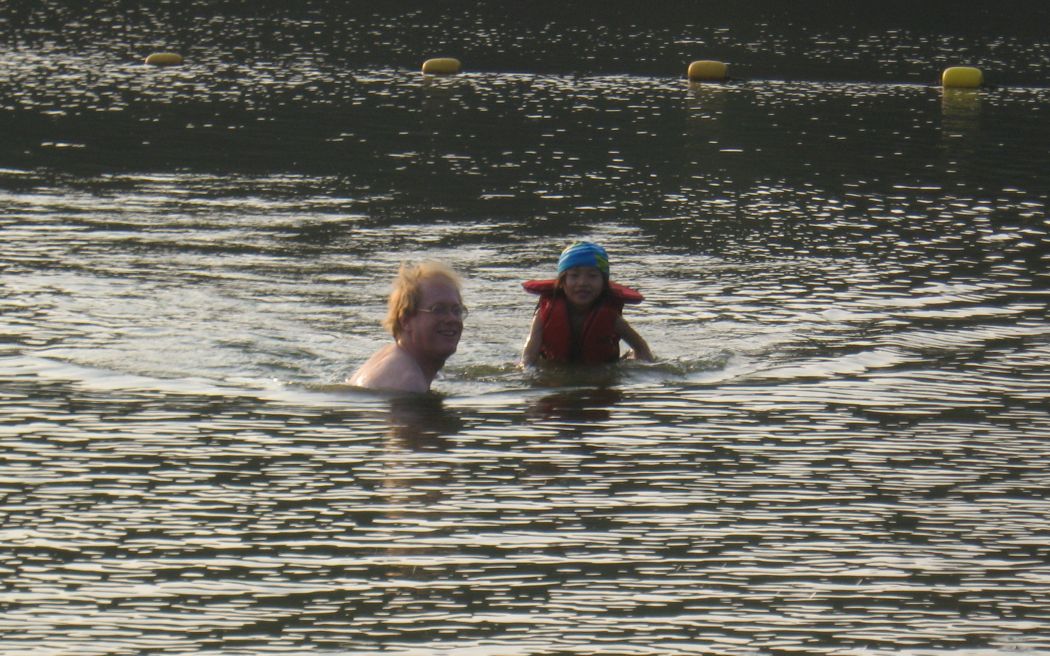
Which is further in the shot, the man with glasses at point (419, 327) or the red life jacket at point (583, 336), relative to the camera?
the red life jacket at point (583, 336)

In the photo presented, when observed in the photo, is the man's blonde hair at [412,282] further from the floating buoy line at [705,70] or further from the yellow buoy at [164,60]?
the yellow buoy at [164,60]

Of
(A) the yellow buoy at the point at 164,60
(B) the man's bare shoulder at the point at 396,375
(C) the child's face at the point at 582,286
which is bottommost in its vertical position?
(B) the man's bare shoulder at the point at 396,375

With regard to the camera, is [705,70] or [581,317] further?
[705,70]

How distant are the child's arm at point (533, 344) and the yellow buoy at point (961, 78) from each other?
60.7 feet

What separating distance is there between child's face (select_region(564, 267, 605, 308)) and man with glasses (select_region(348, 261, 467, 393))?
5.21ft

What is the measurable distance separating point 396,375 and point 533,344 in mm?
1440

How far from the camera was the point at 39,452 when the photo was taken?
9.37 metres

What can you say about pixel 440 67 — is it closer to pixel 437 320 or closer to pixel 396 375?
pixel 396 375

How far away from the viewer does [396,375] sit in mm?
10945

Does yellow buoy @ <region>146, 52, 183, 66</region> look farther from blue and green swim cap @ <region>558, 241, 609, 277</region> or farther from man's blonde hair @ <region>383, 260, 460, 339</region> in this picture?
man's blonde hair @ <region>383, 260, 460, 339</region>

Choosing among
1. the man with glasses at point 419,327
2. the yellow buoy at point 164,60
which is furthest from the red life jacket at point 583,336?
the yellow buoy at point 164,60

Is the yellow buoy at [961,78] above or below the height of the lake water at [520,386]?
above

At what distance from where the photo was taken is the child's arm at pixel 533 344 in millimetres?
12078

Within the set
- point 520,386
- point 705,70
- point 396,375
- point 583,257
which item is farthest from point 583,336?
point 705,70
